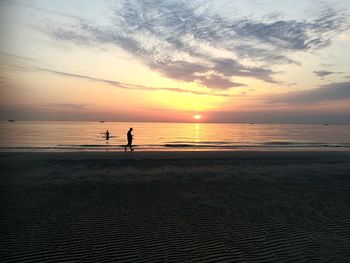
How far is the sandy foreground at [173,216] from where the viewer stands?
7.42m

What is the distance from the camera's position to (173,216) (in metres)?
10.3

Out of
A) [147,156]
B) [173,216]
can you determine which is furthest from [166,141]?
[173,216]

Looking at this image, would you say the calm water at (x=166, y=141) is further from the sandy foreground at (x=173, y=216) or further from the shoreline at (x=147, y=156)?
the sandy foreground at (x=173, y=216)

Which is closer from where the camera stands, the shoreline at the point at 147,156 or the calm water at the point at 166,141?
the shoreline at the point at 147,156

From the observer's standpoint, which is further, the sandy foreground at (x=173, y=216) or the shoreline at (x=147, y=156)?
the shoreline at (x=147, y=156)

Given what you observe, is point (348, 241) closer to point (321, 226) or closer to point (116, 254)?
point (321, 226)

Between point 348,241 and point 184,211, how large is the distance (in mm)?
4974

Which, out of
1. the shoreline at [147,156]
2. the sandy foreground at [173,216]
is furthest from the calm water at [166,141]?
the sandy foreground at [173,216]

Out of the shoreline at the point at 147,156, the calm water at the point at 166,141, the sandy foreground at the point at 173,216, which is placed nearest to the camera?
the sandy foreground at the point at 173,216

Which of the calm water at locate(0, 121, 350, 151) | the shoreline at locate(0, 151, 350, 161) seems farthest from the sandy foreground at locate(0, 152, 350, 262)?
the calm water at locate(0, 121, 350, 151)

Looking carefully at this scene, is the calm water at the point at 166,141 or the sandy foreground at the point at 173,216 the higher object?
the calm water at the point at 166,141

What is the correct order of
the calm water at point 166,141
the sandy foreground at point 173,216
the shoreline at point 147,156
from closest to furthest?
the sandy foreground at point 173,216 < the shoreline at point 147,156 < the calm water at point 166,141

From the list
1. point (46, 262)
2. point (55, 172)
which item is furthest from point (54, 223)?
point (55, 172)

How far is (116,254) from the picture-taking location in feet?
23.8
